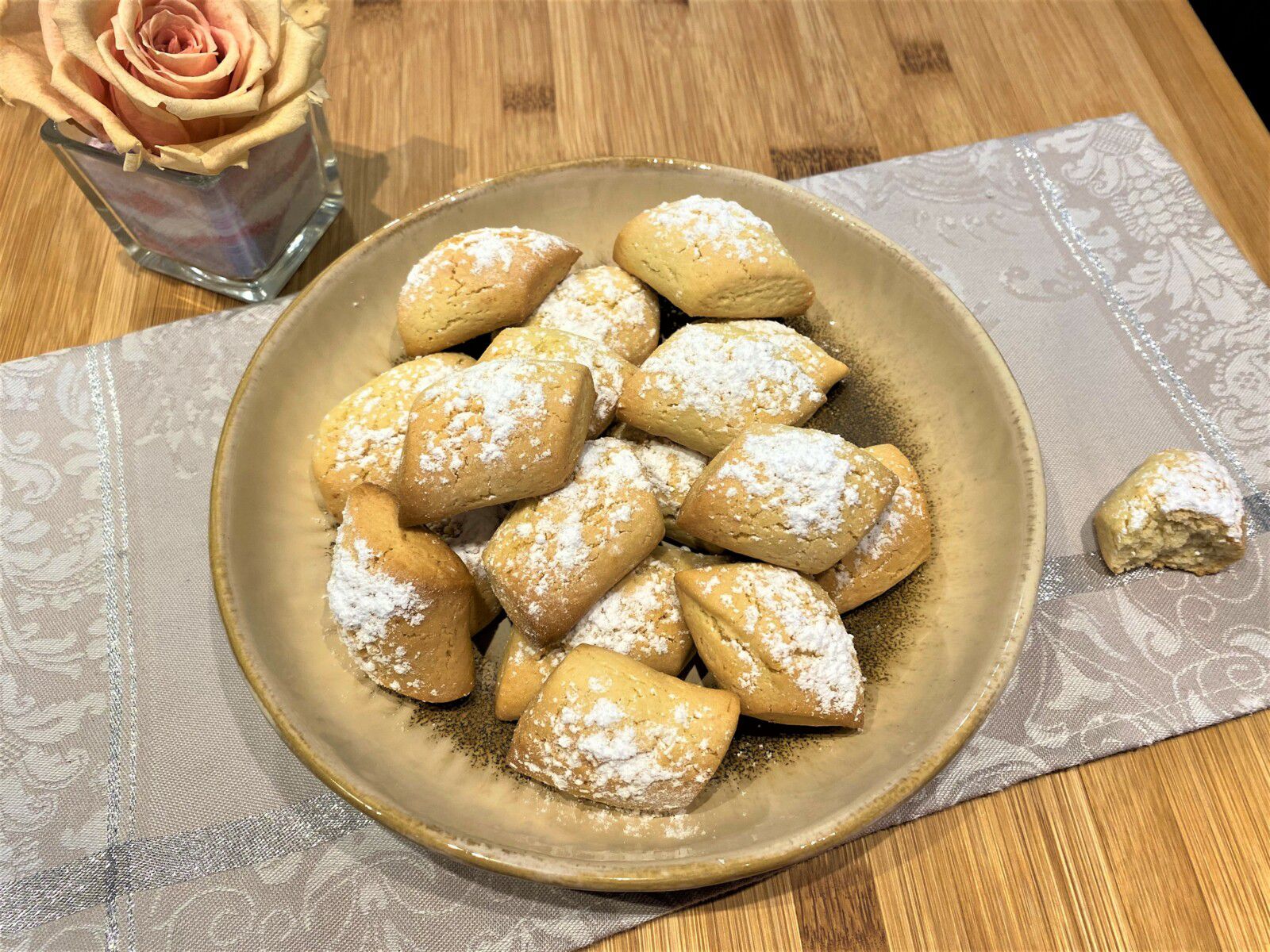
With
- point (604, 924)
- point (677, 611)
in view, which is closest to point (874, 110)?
point (677, 611)

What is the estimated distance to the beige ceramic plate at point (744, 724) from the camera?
0.80m

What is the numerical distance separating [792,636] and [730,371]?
296 millimetres

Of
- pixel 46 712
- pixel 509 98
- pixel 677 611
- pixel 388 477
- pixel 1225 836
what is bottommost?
pixel 1225 836

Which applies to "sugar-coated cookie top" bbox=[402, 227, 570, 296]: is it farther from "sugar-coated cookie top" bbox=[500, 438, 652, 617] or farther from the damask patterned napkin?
the damask patterned napkin

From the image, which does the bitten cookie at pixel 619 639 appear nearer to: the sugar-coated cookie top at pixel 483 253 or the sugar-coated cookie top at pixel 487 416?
the sugar-coated cookie top at pixel 487 416

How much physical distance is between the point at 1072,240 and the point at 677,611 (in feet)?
3.14

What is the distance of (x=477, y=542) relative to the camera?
37.9 inches

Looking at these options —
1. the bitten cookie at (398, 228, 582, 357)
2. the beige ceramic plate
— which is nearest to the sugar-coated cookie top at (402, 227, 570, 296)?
the bitten cookie at (398, 228, 582, 357)

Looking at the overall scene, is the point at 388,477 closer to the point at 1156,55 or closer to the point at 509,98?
the point at 509,98

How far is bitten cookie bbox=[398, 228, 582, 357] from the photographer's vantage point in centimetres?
Result: 100

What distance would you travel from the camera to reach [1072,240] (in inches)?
53.9

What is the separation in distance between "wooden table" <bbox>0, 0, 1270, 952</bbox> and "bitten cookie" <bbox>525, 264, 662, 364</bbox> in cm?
52

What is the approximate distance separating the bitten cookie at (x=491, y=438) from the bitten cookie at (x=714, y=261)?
0.22 metres

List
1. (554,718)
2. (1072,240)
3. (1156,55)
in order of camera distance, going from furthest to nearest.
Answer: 1. (1156,55)
2. (1072,240)
3. (554,718)
